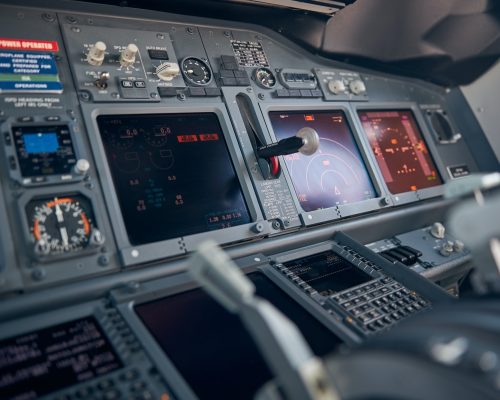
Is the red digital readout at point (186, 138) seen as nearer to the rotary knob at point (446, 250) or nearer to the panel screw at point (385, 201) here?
the panel screw at point (385, 201)

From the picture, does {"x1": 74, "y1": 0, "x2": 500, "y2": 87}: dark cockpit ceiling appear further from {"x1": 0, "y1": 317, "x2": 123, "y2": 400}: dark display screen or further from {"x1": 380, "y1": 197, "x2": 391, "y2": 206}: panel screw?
{"x1": 0, "y1": 317, "x2": 123, "y2": 400}: dark display screen

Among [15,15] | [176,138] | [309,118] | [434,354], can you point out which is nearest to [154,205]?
[176,138]

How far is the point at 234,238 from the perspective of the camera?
203cm

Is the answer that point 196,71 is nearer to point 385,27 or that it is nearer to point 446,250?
point 385,27

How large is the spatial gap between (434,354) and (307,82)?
2101 millimetres

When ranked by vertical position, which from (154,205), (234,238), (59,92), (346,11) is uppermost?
(346,11)

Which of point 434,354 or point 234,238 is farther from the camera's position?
point 234,238

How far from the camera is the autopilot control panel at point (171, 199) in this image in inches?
59.2

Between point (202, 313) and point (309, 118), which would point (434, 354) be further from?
point (309, 118)


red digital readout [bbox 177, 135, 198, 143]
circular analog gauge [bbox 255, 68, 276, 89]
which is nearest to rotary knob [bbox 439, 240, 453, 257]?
circular analog gauge [bbox 255, 68, 276, 89]

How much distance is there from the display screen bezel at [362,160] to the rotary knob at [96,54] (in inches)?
31.3

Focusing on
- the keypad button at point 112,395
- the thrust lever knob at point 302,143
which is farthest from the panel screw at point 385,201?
the keypad button at point 112,395

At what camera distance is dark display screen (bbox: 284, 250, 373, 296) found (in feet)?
6.34

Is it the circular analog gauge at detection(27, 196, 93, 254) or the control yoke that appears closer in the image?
the control yoke
